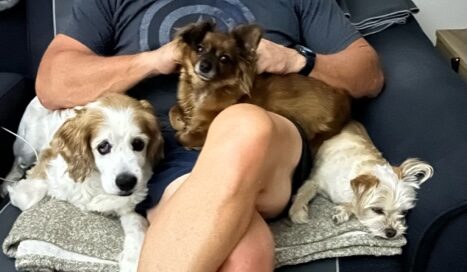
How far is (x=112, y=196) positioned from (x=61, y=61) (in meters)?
0.40

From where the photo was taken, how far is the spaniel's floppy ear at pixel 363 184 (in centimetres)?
148

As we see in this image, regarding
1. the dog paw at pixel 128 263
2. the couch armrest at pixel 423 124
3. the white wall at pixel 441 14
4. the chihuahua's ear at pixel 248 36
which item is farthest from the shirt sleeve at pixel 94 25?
the white wall at pixel 441 14

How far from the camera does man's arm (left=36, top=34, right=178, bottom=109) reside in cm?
161

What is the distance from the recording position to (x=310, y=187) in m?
1.57

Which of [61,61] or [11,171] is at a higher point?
[61,61]

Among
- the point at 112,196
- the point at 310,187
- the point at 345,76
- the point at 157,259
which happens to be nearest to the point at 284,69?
the point at 345,76

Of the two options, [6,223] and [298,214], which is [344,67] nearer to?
[298,214]

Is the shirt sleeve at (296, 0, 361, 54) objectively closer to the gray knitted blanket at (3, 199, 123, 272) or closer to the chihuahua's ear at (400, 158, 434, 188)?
the chihuahua's ear at (400, 158, 434, 188)

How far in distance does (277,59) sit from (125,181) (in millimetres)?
492

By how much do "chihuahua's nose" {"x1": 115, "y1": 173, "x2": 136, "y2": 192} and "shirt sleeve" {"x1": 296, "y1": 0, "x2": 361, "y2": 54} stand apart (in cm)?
67

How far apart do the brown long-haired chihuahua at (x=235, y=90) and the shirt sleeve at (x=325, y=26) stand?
15 centimetres

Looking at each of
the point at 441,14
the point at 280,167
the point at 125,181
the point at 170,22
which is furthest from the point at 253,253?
the point at 441,14

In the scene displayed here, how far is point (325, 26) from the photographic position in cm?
178

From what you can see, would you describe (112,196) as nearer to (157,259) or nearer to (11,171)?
(157,259)
